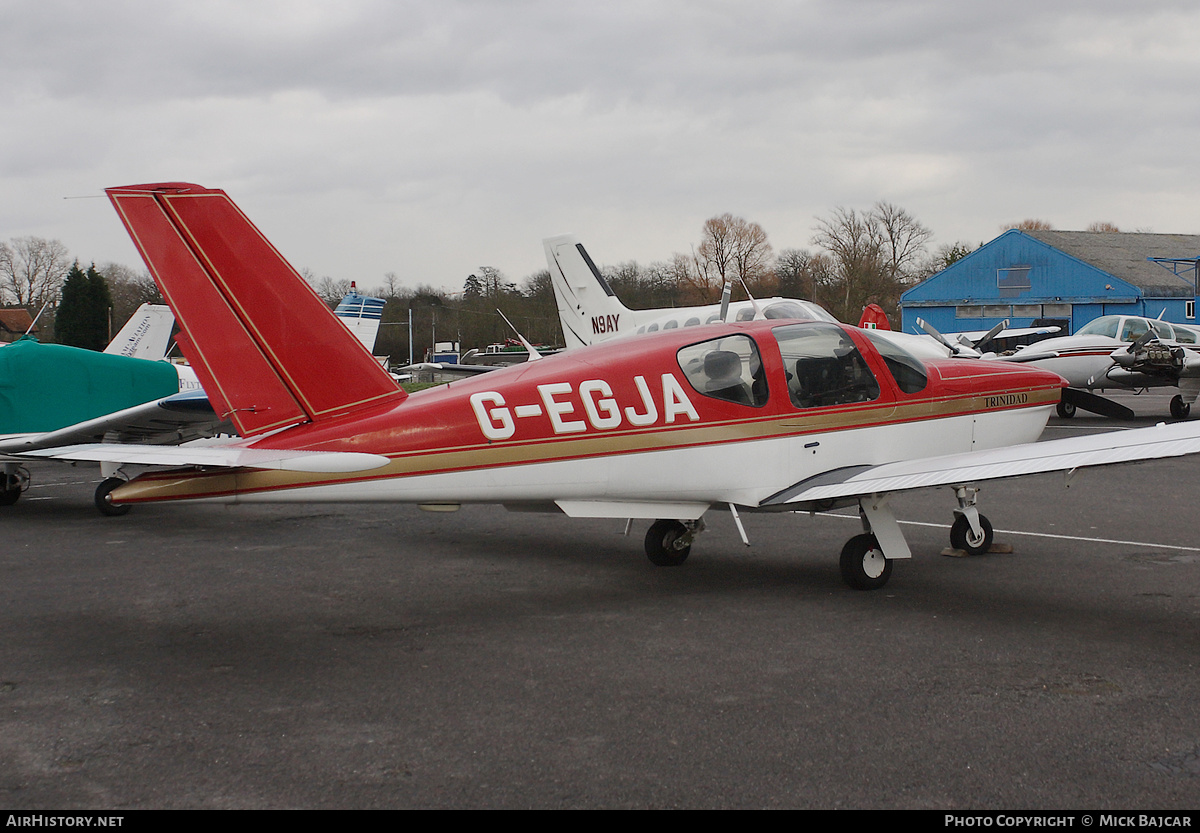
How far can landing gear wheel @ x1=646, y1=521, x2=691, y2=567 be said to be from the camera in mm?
7648

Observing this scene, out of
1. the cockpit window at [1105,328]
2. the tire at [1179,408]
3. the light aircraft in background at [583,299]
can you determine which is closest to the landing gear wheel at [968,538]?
the light aircraft in background at [583,299]

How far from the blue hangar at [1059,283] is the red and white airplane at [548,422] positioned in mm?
46152

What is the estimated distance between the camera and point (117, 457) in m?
5.42

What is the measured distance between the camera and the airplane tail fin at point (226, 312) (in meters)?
5.83

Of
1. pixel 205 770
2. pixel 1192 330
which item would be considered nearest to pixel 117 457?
pixel 205 770

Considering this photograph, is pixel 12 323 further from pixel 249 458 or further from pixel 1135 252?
pixel 249 458

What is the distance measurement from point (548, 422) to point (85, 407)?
8.61m

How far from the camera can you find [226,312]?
586 cm

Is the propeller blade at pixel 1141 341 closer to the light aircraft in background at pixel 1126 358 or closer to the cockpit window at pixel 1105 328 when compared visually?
the light aircraft in background at pixel 1126 358

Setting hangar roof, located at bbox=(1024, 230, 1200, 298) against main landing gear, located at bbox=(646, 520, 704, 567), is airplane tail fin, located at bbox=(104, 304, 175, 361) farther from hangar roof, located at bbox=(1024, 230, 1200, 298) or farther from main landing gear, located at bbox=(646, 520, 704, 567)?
hangar roof, located at bbox=(1024, 230, 1200, 298)

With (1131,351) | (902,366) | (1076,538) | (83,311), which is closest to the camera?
(902,366)

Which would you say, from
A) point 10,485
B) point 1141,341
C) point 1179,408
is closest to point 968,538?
point 10,485
